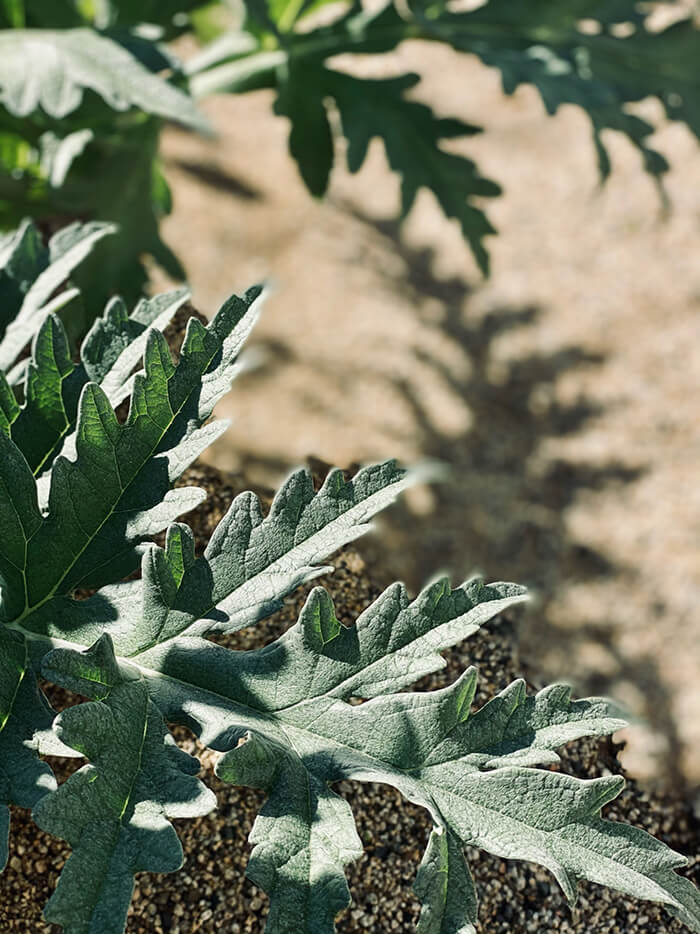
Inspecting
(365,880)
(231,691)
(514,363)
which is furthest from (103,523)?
(514,363)

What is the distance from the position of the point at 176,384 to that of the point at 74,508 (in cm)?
16

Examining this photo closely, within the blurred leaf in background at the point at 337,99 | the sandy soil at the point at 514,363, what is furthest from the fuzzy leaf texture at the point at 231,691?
the sandy soil at the point at 514,363

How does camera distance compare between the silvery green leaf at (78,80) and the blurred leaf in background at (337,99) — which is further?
the blurred leaf in background at (337,99)

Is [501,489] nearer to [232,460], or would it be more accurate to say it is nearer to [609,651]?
[609,651]

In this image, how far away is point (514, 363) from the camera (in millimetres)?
2826

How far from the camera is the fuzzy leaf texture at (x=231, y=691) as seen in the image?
0.87 m

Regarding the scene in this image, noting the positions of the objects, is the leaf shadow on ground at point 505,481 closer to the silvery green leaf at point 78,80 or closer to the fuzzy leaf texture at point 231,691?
the silvery green leaf at point 78,80

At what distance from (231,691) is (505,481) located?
1.72 metres

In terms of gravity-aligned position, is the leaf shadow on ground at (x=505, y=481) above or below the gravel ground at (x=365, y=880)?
below

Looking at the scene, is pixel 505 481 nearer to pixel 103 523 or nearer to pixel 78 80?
pixel 78 80

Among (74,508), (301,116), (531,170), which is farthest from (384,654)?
(531,170)

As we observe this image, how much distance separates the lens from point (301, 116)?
1.97 metres

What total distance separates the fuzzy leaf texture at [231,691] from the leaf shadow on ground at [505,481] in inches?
46.8

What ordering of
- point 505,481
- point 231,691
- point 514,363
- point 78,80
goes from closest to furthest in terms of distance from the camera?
point 231,691 → point 78,80 → point 505,481 → point 514,363
